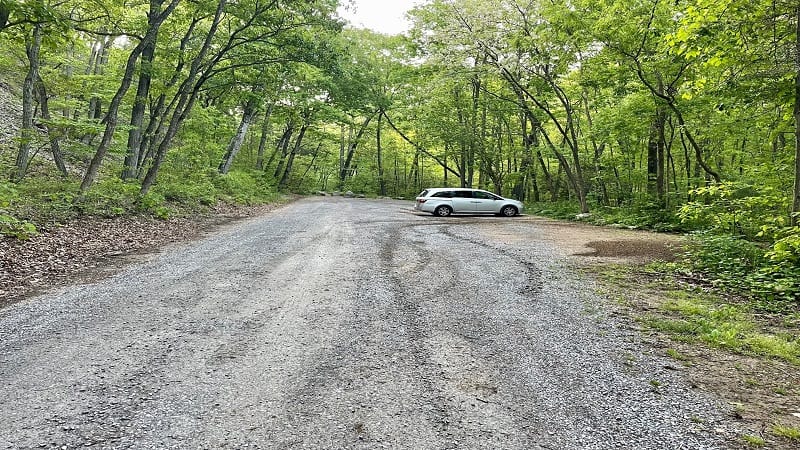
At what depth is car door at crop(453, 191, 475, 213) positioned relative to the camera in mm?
18656

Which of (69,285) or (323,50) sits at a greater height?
(323,50)

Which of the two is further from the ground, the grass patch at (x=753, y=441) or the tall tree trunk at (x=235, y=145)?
the tall tree trunk at (x=235, y=145)

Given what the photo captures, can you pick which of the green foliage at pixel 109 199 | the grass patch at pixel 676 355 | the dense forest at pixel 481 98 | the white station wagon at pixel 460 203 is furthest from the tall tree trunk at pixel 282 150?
the grass patch at pixel 676 355

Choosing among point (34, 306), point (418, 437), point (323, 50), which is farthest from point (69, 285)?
point (323, 50)

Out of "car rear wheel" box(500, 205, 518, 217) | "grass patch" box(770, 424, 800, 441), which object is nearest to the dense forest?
"car rear wheel" box(500, 205, 518, 217)

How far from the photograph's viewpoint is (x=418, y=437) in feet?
8.50

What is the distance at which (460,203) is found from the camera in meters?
18.7

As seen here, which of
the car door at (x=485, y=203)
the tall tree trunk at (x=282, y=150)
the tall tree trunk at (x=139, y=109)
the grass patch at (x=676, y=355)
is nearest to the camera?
the grass patch at (x=676, y=355)

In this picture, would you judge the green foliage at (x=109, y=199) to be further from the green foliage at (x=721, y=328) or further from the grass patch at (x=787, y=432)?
the grass patch at (x=787, y=432)

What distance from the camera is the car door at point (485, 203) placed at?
19.0m

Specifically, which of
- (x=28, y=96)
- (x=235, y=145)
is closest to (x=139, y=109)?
(x=28, y=96)

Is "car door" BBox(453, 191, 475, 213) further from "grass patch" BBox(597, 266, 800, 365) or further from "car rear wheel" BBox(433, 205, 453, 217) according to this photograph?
"grass patch" BBox(597, 266, 800, 365)

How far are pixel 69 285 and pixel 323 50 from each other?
10157mm

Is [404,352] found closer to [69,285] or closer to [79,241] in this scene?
[69,285]
